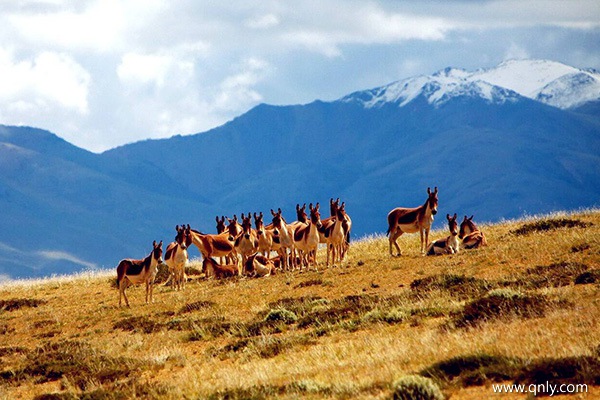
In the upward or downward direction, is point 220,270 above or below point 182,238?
below

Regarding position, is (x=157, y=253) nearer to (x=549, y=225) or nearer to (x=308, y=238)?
(x=308, y=238)

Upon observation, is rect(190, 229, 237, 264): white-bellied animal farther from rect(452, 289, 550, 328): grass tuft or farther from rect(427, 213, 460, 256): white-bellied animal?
rect(452, 289, 550, 328): grass tuft

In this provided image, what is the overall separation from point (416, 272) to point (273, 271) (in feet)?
26.1

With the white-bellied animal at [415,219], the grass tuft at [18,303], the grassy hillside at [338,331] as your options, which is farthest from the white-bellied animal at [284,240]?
the grass tuft at [18,303]

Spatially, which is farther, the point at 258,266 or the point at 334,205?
the point at 334,205

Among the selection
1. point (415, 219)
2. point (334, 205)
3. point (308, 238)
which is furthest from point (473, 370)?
point (334, 205)

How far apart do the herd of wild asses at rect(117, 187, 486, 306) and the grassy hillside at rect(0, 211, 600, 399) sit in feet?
3.37

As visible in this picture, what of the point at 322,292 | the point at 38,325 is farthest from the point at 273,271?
the point at 38,325

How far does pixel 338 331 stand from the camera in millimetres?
20312

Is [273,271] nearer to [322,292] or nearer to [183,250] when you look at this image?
[183,250]

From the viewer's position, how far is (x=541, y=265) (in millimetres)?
25734

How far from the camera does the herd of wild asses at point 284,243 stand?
31625mm

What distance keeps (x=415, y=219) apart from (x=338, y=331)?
1394 cm

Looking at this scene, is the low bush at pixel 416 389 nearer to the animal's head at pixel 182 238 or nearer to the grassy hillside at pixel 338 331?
the grassy hillside at pixel 338 331
